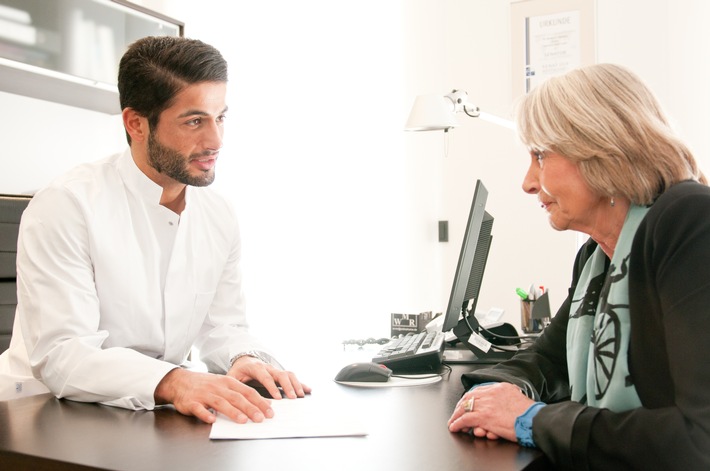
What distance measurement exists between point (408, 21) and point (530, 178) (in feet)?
9.27

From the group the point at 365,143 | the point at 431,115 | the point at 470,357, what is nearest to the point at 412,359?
the point at 470,357

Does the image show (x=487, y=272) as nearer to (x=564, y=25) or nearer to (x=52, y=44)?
(x=564, y=25)

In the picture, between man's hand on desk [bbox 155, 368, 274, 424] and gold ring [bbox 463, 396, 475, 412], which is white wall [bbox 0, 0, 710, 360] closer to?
man's hand on desk [bbox 155, 368, 274, 424]

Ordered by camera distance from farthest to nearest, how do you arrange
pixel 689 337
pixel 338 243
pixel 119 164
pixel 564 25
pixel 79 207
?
1. pixel 564 25
2. pixel 338 243
3. pixel 119 164
4. pixel 79 207
5. pixel 689 337

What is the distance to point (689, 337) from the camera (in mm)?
900

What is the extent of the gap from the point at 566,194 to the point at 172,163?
0.88 metres

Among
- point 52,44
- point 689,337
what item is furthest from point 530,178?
point 52,44

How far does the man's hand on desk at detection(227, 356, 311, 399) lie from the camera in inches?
50.9

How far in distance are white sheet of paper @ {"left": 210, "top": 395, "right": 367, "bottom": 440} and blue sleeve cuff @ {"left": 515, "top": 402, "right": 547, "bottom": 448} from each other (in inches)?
8.8

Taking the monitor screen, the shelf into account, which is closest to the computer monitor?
the monitor screen

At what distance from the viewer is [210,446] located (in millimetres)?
958

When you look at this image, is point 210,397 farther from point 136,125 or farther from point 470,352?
point 470,352

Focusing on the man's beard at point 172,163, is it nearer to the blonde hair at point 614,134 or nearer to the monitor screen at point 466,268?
the monitor screen at point 466,268

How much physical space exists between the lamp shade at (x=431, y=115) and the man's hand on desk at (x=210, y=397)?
1.48 metres
